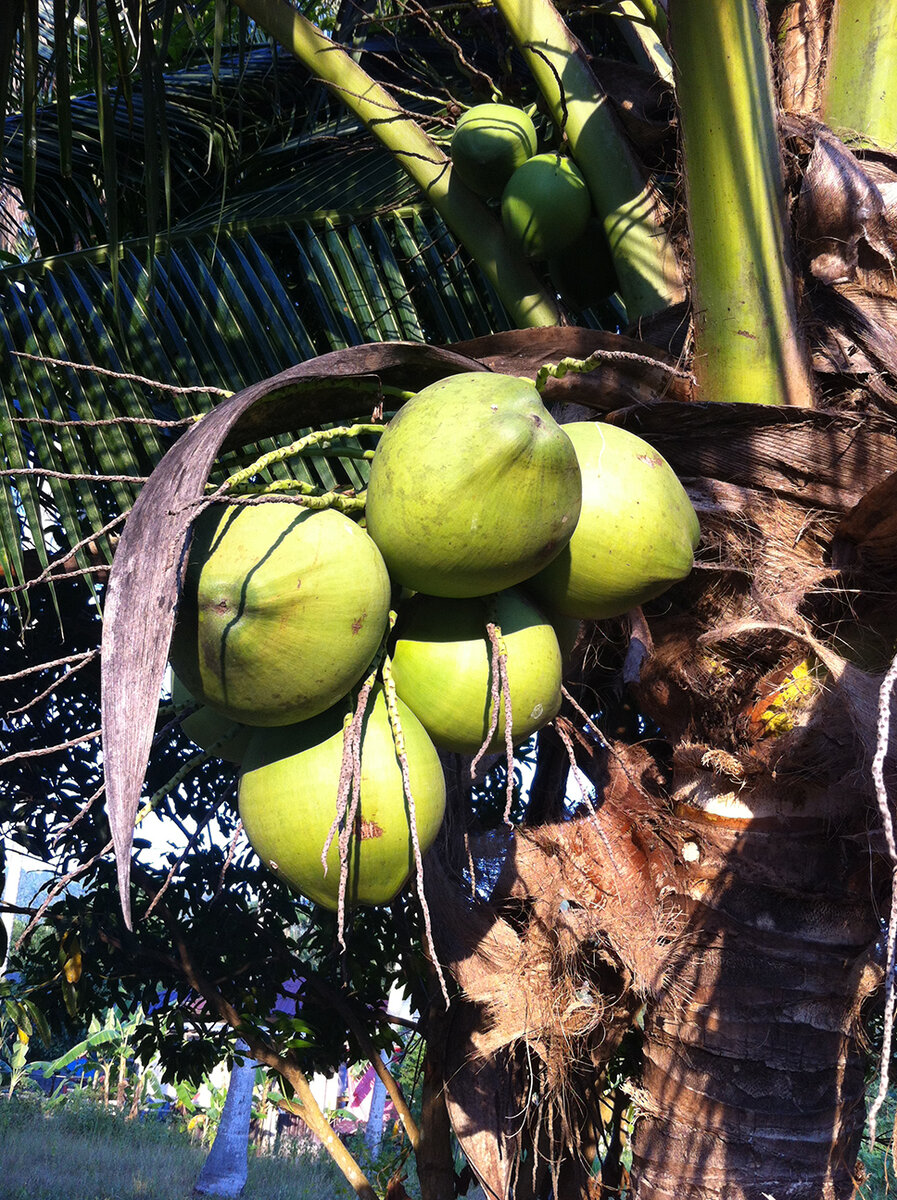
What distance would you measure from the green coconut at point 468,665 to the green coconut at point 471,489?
0.07 meters

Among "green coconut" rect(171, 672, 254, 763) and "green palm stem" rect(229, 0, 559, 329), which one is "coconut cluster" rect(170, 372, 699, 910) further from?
"green palm stem" rect(229, 0, 559, 329)

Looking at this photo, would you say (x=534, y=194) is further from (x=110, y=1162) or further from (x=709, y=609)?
(x=110, y=1162)

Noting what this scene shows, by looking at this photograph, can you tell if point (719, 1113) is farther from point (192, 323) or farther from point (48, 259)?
point (48, 259)

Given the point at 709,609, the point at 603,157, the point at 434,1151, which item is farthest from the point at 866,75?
the point at 434,1151

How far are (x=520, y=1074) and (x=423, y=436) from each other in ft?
4.99

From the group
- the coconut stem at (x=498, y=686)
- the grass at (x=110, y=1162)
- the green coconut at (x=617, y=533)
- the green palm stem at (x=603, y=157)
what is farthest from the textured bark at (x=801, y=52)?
the grass at (x=110, y=1162)

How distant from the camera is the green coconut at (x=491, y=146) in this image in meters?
1.96

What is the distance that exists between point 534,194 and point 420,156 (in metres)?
0.31

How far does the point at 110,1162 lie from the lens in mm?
9898

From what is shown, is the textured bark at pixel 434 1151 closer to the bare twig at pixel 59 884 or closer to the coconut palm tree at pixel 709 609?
the coconut palm tree at pixel 709 609

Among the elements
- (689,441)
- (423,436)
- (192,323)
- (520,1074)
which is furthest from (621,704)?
(423,436)

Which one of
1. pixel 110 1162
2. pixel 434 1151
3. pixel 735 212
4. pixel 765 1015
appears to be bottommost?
pixel 110 1162

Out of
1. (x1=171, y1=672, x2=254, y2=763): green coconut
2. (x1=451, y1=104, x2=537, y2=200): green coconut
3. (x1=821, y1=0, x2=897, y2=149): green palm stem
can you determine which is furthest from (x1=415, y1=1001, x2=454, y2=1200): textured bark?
(x1=821, y1=0, x2=897, y2=149): green palm stem

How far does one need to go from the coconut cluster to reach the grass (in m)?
7.95
